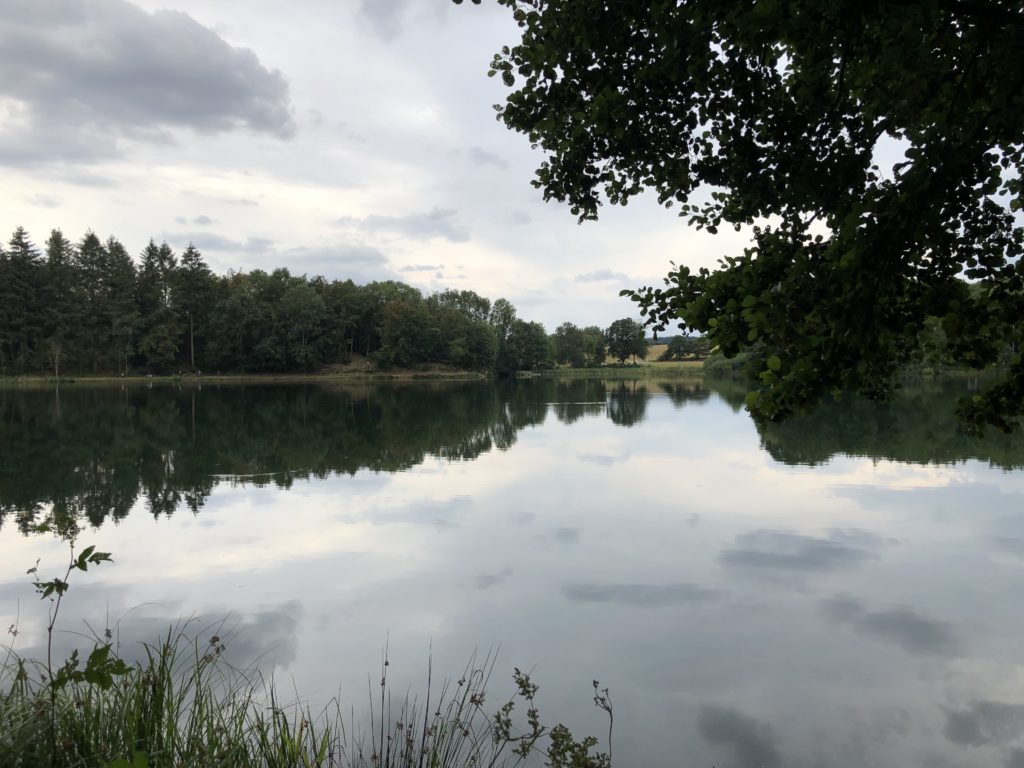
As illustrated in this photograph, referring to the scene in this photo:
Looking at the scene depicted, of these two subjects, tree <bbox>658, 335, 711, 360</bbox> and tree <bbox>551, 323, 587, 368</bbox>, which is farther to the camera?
tree <bbox>658, 335, 711, 360</bbox>

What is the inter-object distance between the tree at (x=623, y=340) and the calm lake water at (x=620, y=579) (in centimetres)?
12305

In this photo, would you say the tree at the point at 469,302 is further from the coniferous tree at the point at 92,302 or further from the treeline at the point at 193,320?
the coniferous tree at the point at 92,302

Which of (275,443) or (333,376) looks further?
(333,376)

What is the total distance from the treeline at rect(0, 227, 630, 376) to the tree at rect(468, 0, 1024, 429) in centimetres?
8656

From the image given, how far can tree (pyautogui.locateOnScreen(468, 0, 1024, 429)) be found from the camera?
358 centimetres

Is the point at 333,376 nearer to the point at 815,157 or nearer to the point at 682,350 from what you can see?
the point at 682,350

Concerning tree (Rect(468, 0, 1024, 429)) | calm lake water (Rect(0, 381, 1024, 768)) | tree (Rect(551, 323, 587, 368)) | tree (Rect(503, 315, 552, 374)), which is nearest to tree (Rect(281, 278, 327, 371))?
tree (Rect(503, 315, 552, 374))

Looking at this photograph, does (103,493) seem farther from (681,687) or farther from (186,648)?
(681,687)

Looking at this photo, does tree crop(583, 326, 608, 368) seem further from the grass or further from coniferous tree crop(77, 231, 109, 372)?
the grass

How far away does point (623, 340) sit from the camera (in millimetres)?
145500

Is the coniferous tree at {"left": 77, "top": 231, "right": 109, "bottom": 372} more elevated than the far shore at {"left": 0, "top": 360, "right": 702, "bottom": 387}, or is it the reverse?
the coniferous tree at {"left": 77, "top": 231, "right": 109, "bottom": 372}

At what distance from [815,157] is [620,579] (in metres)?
6.84

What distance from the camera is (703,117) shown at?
5066 millimetres

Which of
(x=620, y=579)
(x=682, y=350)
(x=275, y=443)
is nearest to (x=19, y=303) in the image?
(x=275, y=443)
